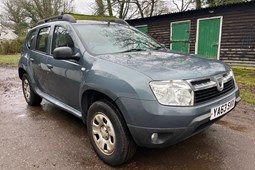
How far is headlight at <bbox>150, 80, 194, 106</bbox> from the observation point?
7.77 feet

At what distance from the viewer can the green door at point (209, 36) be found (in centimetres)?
1237

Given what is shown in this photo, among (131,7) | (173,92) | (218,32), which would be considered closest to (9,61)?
(218,32)

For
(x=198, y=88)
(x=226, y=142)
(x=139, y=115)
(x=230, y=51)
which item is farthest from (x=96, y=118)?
(x=230, y=51)

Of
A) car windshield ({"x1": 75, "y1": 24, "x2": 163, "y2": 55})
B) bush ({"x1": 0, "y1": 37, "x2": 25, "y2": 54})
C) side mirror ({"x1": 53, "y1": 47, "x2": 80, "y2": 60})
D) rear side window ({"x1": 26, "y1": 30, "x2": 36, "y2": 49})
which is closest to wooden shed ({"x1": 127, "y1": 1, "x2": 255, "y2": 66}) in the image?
car windshield ({"x1": 75, "y1": 24, "x2": 163, "y2": 55})

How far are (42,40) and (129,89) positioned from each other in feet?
9.39

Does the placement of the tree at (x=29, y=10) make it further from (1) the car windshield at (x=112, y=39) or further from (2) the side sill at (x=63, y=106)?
(1) the car windshield at (x=112, y=39)

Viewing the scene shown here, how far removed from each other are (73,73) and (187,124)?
1.76m

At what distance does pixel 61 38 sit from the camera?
12.7ft

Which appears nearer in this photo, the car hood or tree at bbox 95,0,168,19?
the car hood

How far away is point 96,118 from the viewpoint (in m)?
2.96

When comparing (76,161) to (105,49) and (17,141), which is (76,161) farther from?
(105,49)

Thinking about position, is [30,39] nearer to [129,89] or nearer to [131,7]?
[129,89]

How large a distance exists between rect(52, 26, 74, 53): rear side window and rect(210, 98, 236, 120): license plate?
6.95 ft

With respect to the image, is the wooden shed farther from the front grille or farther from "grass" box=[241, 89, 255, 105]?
the front grille
